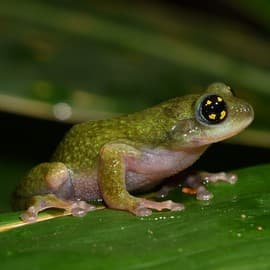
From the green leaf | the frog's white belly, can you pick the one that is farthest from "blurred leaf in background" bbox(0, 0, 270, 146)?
the green leaf

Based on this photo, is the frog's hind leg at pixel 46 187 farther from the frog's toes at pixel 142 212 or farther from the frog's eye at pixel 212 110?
the frog's eye at pixel 212 110

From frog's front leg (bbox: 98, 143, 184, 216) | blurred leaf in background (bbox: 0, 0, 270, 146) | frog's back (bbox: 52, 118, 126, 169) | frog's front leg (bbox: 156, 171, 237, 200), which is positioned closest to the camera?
frog's front leg (bbox: 98, 143, 184, 216)

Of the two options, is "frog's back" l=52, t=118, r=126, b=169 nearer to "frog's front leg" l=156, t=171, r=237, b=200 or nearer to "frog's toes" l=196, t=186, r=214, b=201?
"frog's front leg" l=156, t=171, r=237, b=200

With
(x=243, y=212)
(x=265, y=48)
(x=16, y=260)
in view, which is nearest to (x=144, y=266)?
(x=16, y=260)

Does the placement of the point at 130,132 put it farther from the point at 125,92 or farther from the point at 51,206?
the point at 125,92


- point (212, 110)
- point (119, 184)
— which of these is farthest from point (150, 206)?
point (212, 110)

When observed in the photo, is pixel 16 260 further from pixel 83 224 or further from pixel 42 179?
pixel 42 179

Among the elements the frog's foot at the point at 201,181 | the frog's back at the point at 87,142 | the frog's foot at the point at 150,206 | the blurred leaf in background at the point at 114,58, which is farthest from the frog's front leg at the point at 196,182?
the blurred leaf in background at the point at 114,58
